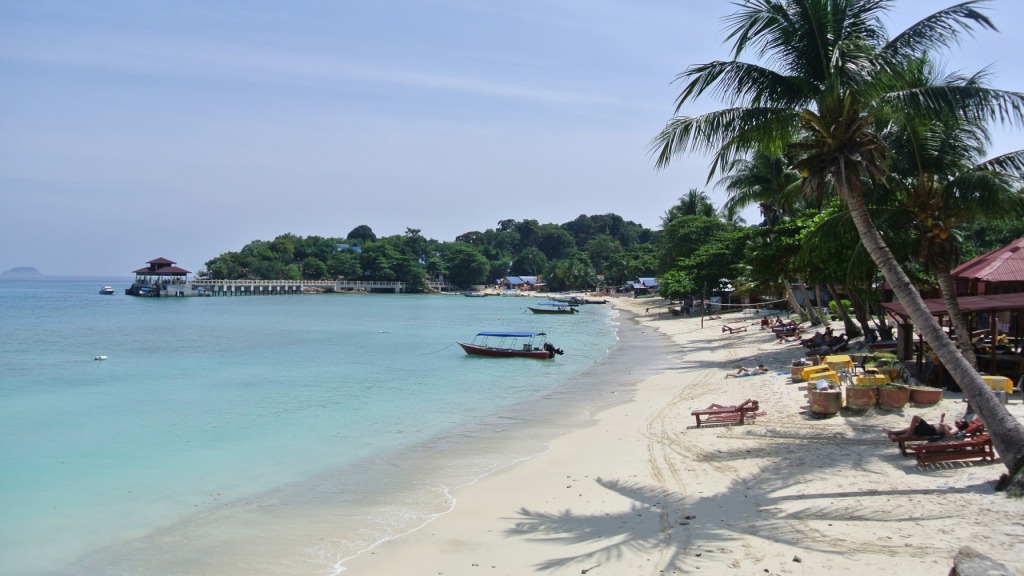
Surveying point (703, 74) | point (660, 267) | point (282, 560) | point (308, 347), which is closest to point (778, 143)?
point (703, 74)

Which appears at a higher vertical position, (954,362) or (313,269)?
(313,269)

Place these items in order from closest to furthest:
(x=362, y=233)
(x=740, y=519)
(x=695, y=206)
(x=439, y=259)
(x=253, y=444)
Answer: (x=740, y=519) < (x=253, y=444) < (x=695, y=206) < (x=439, y=259) < (x=362, y=233)

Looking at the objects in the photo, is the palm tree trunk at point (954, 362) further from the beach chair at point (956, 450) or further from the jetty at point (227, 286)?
the jetty at point (227, 286)

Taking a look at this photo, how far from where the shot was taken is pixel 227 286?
114 metres

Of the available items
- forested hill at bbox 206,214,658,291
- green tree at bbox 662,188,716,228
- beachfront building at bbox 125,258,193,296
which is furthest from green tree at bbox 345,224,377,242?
green tree at bbox 662,188,716,228

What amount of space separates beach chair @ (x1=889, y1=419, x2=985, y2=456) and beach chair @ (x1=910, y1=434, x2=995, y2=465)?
12cm

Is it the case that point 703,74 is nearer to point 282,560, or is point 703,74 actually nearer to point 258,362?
point 282,560

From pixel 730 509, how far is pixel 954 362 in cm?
314

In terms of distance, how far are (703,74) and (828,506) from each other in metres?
6.25

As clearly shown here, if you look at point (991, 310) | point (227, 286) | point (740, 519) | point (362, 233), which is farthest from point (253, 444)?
point (362, 233)

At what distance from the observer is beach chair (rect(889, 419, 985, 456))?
8.49 meters

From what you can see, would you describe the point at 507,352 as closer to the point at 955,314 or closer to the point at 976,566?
the point at 955,314

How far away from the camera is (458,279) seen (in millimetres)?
132125

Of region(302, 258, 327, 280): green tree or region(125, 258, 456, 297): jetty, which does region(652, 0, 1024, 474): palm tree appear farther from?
region(302, 258, 327, 280): green tree
